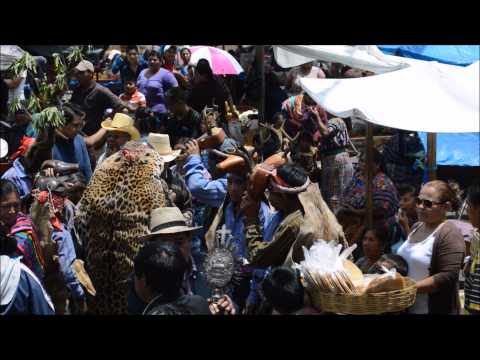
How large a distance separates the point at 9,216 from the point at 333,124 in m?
4.10

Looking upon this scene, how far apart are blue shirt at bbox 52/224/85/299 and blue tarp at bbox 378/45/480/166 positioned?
5.11 metres

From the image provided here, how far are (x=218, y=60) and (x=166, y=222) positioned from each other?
6252 mm

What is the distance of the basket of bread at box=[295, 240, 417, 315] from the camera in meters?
4.71

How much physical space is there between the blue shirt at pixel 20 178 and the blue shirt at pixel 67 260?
1121mm

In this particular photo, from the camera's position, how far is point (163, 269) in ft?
13.7

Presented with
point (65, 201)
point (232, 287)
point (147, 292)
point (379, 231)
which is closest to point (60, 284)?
point (65, 201)

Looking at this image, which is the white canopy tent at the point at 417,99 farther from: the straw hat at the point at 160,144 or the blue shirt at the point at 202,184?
the straw hat at the point at 160,144

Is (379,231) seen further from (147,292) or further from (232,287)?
(147,292)

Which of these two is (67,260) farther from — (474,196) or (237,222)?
(474,196)

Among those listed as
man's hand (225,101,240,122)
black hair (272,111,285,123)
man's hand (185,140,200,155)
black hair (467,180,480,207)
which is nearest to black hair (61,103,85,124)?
man's hand (185,140,200,155)

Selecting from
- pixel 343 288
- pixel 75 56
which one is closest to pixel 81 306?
pixel 343 288

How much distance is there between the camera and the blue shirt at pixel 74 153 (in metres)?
7.22

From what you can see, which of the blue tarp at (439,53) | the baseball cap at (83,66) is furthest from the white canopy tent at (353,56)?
the blue tarp at (439,53)

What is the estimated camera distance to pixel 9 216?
5.28m
